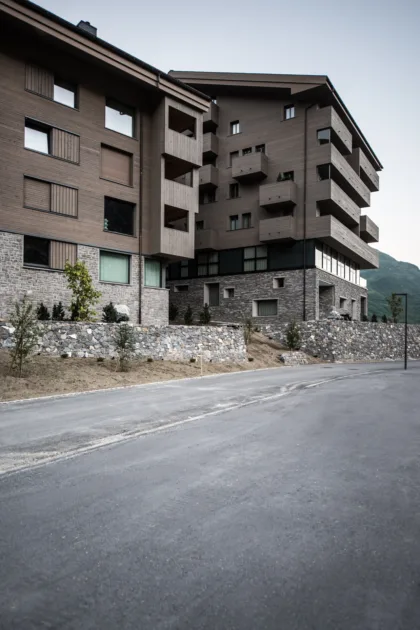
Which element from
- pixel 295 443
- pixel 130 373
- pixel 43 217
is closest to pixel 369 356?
pixel 130 373

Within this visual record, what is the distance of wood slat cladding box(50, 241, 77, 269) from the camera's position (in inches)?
901

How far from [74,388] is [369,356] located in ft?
88.2

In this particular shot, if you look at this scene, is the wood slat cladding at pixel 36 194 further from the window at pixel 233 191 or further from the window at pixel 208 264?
the window at pixel 233 191

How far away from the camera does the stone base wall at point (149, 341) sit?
57.8 feet

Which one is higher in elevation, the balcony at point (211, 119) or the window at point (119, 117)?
the balcony at point (211, 119)

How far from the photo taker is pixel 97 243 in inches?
979

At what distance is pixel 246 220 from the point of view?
36.8m

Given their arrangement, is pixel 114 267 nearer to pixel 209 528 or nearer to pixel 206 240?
pixel 206 240

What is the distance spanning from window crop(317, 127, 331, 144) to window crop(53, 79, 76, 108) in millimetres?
18885

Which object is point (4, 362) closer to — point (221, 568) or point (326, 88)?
point (221, 568)

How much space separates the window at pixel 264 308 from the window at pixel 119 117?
1619 cm

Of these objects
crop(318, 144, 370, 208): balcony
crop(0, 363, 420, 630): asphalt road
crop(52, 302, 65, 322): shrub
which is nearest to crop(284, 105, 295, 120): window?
crop(318, 144, 370, 208): balcony

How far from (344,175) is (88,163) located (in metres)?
21.9

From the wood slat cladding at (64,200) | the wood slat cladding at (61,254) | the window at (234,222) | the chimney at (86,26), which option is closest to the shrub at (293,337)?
the window at (234,222)
